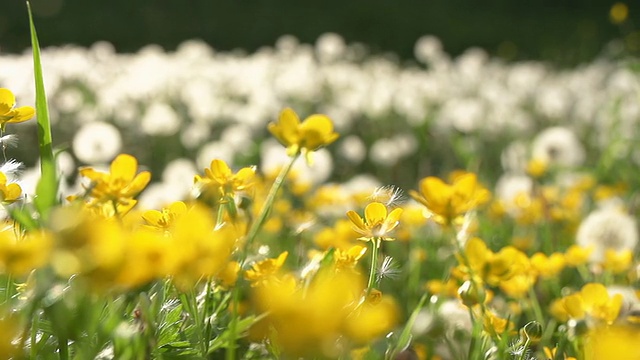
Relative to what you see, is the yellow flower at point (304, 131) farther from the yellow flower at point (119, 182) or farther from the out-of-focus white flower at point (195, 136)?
the out-of-focus white flower at point (195, 136)

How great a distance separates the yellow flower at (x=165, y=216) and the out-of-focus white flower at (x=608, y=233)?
4.20 ft

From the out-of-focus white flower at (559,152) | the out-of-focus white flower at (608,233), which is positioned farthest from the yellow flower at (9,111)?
the out-of-focus white flower at (559,152)

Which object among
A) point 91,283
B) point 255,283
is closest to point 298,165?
point 255,283

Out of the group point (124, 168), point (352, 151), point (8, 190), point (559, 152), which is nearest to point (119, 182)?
point (124, 168)

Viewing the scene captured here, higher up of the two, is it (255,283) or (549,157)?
(255,283)

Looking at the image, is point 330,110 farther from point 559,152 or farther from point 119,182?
point 119,182

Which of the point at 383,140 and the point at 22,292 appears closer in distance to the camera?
the point at 22,292

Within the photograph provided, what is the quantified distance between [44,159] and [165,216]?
5.8 inches

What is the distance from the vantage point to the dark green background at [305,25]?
272 inches

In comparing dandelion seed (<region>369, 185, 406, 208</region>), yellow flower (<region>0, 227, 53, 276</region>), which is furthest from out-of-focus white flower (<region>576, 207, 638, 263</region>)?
yellow flower (<region>0, 227, 53, 276</region>)

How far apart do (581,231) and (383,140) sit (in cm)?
166

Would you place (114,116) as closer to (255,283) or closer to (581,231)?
(581,231)

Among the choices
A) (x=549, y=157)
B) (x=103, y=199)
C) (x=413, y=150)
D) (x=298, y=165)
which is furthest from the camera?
(x=413, y=150)

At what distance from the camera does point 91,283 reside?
1.74ft
